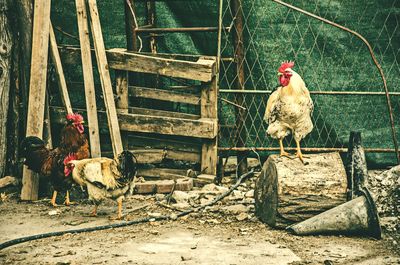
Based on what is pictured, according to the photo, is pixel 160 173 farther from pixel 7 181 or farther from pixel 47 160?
pixel 7 181

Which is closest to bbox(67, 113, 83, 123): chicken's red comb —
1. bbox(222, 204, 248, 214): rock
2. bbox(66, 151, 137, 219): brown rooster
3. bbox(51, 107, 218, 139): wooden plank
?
bbox(51, 107, 218, 139): wooden plank

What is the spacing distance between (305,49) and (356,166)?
Answer: 2.43m

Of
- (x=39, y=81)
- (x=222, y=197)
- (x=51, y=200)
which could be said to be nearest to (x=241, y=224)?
(x=222, y=197)

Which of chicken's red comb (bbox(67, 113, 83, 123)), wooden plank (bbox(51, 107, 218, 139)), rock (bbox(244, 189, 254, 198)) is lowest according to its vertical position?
rock (bbox(244, 189, 254, 198))

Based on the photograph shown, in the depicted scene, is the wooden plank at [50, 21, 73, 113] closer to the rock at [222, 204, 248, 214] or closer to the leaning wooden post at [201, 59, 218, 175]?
the leaning wooden post at [201, 59, 218, 175]

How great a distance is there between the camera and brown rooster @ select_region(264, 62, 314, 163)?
6387 millimetres

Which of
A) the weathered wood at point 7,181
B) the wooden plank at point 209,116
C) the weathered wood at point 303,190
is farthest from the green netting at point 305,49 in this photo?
the weathered wood at point 303,190

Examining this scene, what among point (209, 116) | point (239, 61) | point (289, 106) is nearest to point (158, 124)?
point (209, 116)

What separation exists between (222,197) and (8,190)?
2.55 metres

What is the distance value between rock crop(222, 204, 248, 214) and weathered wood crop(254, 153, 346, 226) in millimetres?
619

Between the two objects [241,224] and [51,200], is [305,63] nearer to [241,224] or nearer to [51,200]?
[241,224]

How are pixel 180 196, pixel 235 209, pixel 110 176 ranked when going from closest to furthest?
pixel 110 176 < pixel 235 209 < pixel 180 196

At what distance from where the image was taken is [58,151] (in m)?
7.13

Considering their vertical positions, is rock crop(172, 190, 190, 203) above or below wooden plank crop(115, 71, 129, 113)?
below
